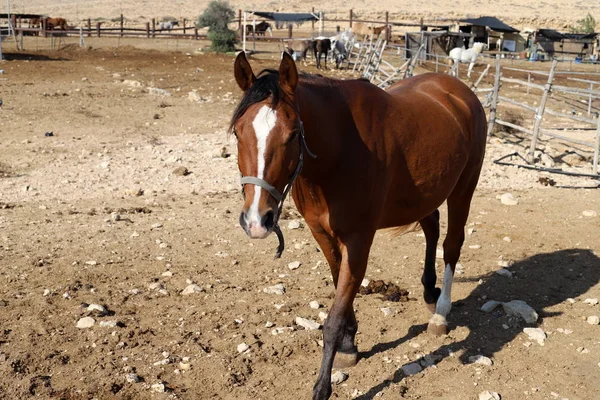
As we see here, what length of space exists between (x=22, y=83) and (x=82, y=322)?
13383 mm

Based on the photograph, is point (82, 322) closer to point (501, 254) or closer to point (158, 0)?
point (501, 254)

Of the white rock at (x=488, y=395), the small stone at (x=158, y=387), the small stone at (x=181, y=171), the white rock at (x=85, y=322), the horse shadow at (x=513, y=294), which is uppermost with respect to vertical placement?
the small stone at (x=181, y=171)

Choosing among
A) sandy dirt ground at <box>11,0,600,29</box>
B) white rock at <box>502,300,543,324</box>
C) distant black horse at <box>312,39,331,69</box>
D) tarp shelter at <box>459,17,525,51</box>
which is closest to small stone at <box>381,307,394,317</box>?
white rock at <box>502,300,543,324</box>

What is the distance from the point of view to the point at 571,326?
461cm

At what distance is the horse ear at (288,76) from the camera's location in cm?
299

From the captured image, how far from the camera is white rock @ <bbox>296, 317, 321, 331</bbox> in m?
4.44

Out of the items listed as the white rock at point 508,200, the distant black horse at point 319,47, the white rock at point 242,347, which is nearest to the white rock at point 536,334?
the white rock at point 242,347

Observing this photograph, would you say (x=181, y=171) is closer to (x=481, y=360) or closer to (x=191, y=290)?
(x=191, y=290)

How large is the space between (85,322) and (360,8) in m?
67.3

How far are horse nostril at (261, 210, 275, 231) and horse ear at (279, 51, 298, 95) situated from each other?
23.3 inches

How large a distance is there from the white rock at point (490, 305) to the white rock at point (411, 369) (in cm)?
107

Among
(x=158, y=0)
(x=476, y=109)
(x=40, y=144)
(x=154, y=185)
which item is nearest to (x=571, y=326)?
(x=476, y=109)

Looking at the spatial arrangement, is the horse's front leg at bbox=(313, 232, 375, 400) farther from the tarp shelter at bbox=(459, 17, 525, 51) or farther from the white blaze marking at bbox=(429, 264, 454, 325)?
the tarp shelter at bbox=(459, 17, 525, 51)

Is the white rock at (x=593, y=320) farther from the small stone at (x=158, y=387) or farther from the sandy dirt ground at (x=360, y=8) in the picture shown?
the sandy dirt ground at (x=360, y=8)
